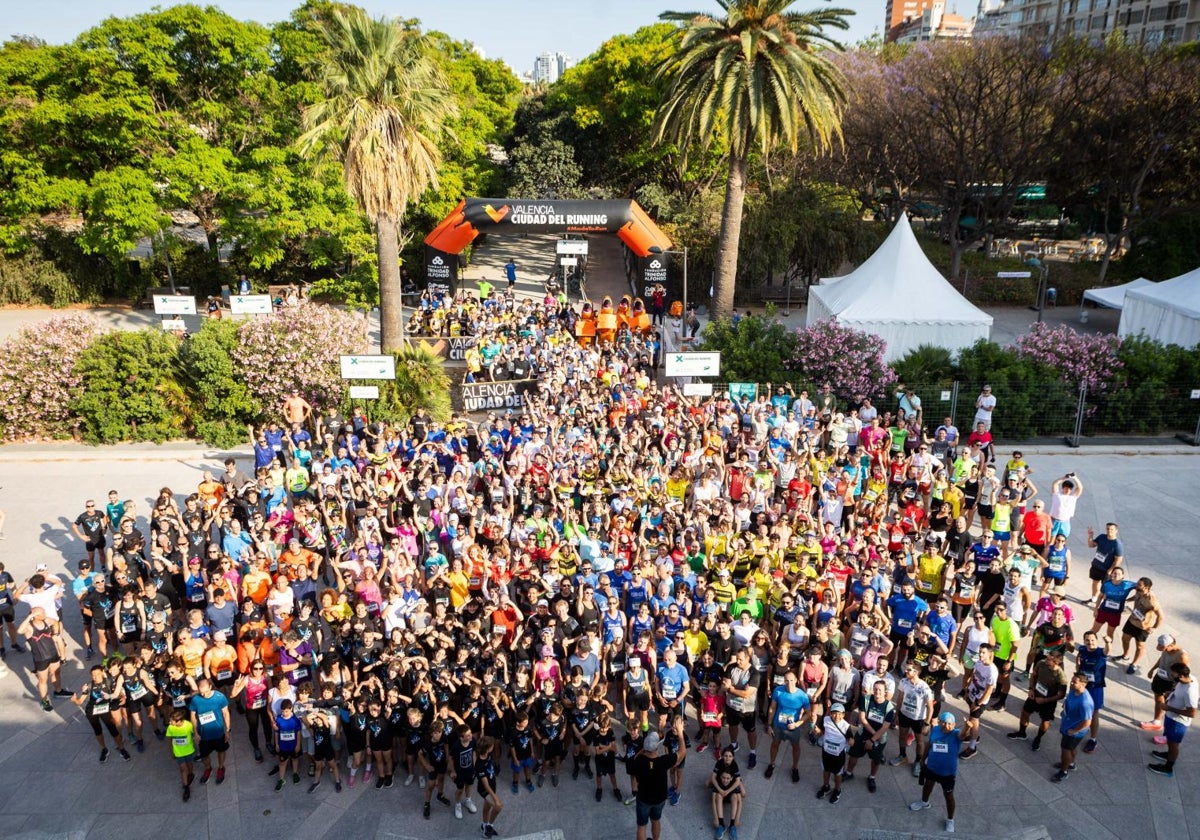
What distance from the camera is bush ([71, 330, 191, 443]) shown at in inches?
715

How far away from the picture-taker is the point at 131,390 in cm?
1841

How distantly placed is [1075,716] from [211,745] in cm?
941

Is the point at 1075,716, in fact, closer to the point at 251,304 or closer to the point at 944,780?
the point at 944,780

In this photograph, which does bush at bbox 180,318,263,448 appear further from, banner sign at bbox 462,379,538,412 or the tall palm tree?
A: the tall palm tree

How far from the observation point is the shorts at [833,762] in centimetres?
→ 832

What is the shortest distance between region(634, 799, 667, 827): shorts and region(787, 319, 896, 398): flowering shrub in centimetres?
1285

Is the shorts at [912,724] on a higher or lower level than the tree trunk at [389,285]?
lower

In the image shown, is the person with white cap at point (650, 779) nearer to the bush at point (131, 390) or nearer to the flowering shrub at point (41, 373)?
the bush at point (131, 390)

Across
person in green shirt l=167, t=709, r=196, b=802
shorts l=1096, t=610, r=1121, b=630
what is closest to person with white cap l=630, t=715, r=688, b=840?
person in green shirt l=167, t=709, r=196, b=802

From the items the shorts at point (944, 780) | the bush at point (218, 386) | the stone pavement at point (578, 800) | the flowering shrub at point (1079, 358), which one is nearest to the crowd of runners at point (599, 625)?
the shorts at point (944, 780)

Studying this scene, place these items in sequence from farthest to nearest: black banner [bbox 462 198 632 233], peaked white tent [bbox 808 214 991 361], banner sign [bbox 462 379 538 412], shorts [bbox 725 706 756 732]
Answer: black banner [bbox 462 198 632 233] < peaked white tent [bbox 808 214 991 361] < banner sign [bbox 462 379 538 412] < shorts [bbox 725 706 756 732]

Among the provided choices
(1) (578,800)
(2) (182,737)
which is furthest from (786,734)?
(2) (182,737)

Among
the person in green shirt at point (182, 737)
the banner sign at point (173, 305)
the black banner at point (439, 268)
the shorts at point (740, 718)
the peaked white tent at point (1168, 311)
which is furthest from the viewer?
the black banner at point (439, 268)

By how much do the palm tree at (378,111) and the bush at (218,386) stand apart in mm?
4478
